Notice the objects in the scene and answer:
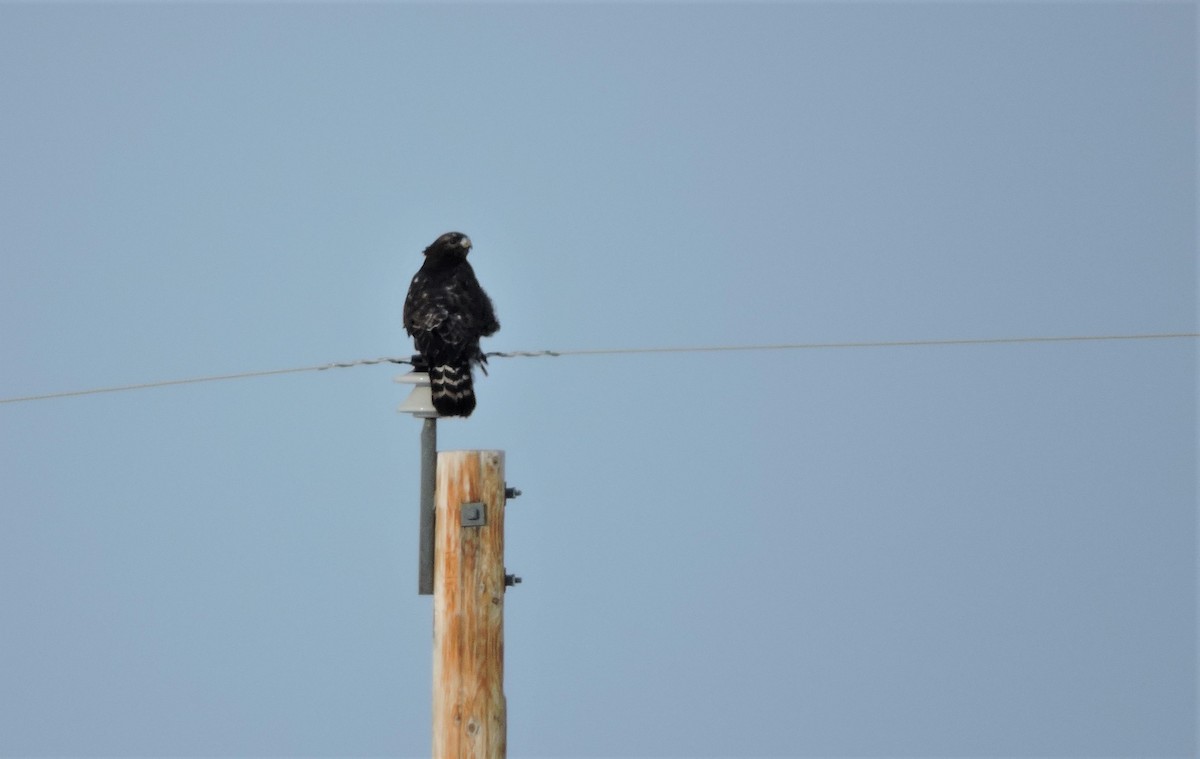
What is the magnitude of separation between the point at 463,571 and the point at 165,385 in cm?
200

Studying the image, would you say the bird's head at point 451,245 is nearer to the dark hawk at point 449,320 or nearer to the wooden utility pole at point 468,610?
the dark hawk at point 449,320

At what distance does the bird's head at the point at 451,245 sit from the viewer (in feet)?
36.6

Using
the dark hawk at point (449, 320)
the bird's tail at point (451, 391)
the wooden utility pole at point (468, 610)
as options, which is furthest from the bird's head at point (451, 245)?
the wooden utility pole at point (468, 610)

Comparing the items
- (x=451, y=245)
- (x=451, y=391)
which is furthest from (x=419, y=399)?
(x=451, y=245)

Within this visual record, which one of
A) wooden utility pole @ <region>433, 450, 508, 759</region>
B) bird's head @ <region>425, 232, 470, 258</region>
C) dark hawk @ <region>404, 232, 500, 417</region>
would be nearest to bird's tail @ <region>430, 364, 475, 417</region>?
dark hawk @ <region>404, 232, 500, 417</region>

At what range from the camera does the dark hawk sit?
878 centimetres

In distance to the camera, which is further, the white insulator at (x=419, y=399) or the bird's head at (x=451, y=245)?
the bird's head at (x=451, y=245)

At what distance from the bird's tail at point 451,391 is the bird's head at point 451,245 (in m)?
2.30

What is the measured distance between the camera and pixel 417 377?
8828mm

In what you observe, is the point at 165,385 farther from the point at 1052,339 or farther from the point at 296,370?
the point at 1052,339

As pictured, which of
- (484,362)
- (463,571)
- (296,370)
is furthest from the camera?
(484,362)

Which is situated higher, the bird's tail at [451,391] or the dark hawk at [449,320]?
the dark hawk at [449,320]

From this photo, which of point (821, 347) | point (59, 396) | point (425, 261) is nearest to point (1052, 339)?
point (821, 347)

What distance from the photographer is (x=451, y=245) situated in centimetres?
1115
